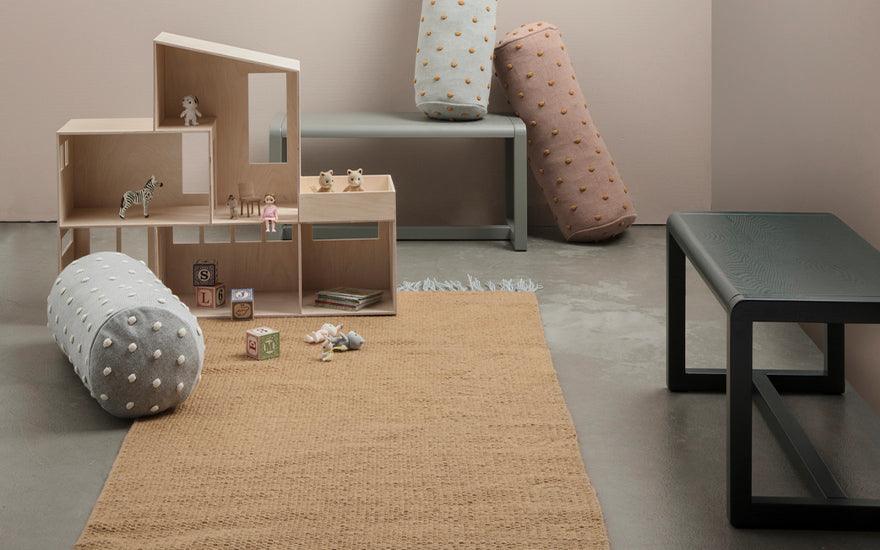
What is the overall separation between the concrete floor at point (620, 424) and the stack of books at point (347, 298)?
49 cm

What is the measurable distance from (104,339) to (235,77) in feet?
4.12

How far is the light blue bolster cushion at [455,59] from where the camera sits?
14.4 ft

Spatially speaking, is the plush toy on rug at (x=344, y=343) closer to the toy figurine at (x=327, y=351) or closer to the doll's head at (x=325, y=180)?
the toy figurine at (x=327, y=351)

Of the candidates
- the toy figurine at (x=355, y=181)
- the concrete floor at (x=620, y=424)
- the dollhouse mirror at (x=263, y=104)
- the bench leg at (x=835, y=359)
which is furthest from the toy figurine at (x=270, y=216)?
the bench leg at (x=835, y=359)

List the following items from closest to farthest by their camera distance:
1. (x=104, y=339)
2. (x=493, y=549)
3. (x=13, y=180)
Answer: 1. (x=493, y=549)
2. (x=104, y=339)
3. (x=13, y=180)

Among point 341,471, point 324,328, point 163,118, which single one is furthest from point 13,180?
point 341,471

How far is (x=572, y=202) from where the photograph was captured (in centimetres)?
452

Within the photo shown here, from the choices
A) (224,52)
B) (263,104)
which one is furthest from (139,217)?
(263,104)

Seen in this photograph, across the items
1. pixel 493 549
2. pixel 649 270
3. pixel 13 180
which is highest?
pixel 13 180

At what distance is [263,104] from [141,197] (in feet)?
4.57

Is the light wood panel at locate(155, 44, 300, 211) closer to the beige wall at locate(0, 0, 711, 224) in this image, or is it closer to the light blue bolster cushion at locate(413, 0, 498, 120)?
the light blue bolster cushion at locate(413, 0, 498, 120)

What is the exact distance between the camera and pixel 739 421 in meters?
2.11

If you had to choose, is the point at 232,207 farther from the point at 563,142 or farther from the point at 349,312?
the point at 563,142

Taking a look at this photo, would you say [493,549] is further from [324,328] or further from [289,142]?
[289,142]
